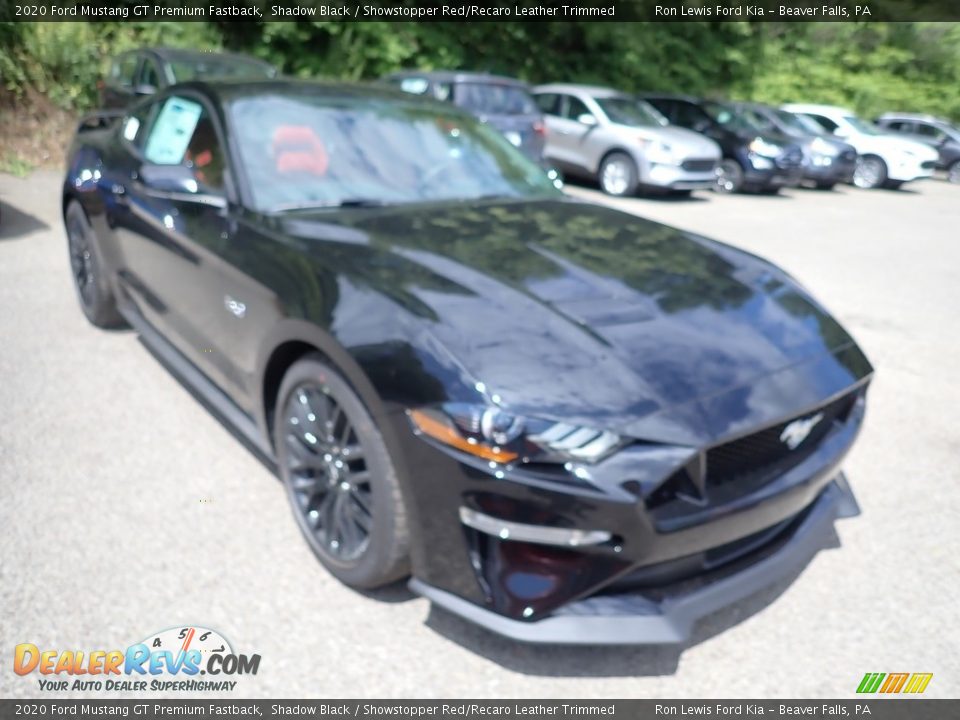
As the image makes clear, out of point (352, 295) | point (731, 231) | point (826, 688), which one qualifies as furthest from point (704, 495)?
point (731, 231)

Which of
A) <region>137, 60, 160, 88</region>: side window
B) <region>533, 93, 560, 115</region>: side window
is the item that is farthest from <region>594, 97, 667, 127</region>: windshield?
<region>137, 60, 160, 88</region>: side window

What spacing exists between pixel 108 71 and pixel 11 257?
5.71 meters

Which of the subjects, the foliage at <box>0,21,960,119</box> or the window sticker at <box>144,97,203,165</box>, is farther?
the foliage at <box>0,21,960,119</box>

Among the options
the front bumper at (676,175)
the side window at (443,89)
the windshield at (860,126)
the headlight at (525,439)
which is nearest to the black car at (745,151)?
the front bumper at (676,175)

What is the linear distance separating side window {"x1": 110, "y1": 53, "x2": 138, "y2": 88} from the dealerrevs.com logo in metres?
9.42

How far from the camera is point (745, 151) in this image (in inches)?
530

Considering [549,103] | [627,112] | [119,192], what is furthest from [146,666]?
[549,103]

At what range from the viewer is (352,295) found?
99.7 inches

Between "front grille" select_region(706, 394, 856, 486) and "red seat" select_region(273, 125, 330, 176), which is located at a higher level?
"red seat" select_region(273, 125, 330, 176)

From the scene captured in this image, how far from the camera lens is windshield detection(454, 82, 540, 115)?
11320mm

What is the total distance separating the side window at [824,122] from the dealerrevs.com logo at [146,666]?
58.5ft

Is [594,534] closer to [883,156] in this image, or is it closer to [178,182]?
[178,182]

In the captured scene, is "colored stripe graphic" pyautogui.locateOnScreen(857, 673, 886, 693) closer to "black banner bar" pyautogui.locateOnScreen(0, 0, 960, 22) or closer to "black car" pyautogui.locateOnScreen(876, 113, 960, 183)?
"black banner bar" pyautogui.locateOnScreen(0, 0, 960, 22)
